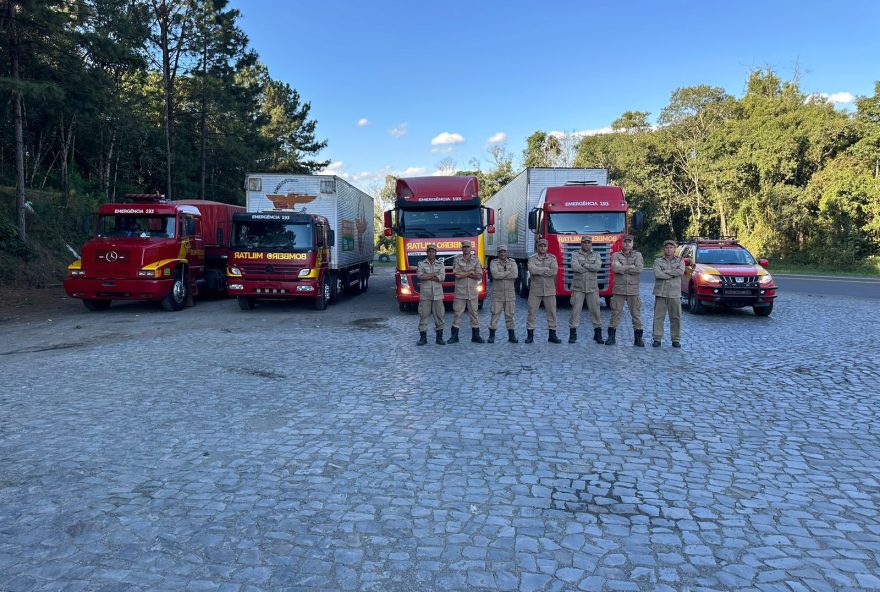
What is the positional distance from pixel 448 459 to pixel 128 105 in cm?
2653

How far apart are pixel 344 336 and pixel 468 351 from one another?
110 inches

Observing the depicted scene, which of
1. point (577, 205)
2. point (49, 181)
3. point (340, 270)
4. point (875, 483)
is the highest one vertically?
point (49, 181)

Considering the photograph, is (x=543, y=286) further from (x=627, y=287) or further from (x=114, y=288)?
(x=114, y=288)

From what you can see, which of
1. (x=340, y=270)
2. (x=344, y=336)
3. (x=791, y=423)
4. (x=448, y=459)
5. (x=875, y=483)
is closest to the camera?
(x=875, y=483)

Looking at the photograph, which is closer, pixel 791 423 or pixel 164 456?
pixel 164 456

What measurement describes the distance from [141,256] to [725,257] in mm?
14419

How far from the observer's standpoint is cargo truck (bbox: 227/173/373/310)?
13969mm

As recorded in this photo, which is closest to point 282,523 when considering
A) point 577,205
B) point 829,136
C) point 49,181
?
point 577,205

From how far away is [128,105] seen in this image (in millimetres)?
24984

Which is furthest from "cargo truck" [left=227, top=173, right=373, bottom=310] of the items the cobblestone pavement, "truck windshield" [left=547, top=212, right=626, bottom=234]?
"truck windshield" [left=547, top=212, right=626, bottom=234]

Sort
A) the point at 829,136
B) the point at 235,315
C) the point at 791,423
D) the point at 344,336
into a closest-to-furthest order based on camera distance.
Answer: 1. the point at 791,423
2. the point at 344,336
3. the point at 235,315
4. the point at 829,136

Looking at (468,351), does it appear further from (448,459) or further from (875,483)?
(875,483)

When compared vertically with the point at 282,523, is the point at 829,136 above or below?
above

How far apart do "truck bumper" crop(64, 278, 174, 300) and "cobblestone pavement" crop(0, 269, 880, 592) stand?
5126 millimetres
